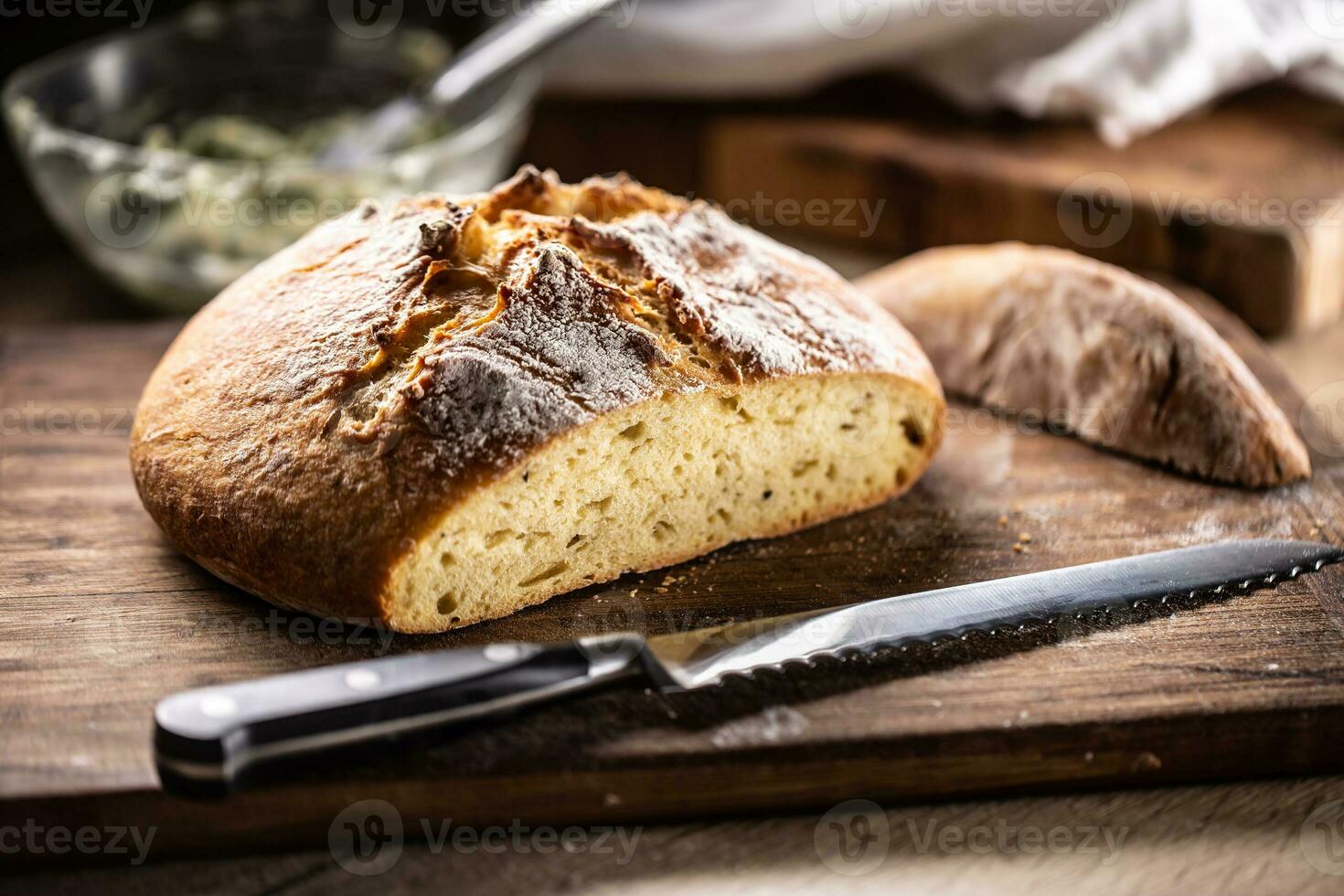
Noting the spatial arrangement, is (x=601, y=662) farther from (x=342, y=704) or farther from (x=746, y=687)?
(x=342, y=704)

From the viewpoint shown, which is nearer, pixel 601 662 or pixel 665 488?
pixel 601 662

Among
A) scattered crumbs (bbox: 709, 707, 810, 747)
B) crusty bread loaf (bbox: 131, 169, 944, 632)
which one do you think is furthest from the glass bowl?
scattered crumbs (bbox: 709, 707, 810, 747)

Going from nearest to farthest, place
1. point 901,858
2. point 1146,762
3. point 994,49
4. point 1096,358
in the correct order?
point 901,858
point 1146,762
point 1096,358
point 994,49

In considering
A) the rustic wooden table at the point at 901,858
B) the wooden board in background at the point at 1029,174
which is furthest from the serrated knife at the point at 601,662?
the wooden board in background at the point at 1029,174

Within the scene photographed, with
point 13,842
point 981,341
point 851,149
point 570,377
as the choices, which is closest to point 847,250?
point 851,149

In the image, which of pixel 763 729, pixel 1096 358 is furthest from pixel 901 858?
pixel 1096 358

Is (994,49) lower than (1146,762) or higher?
higher

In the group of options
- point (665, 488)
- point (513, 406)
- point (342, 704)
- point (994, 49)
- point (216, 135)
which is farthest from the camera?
point (994, 49)

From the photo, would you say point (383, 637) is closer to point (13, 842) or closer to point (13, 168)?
point (13, 842)
